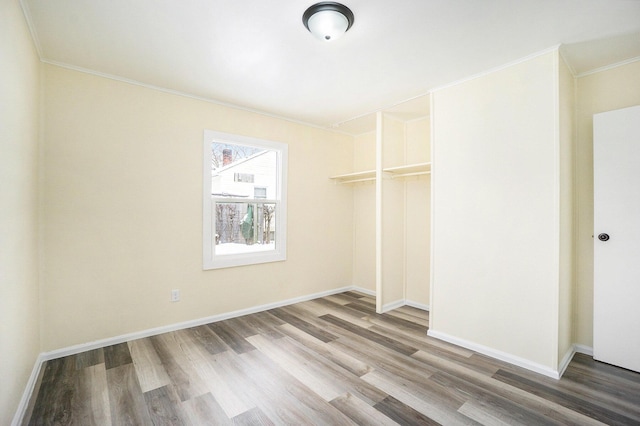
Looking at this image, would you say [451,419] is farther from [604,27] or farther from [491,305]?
[604,27]

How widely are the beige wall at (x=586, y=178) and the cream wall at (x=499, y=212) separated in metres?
0.69

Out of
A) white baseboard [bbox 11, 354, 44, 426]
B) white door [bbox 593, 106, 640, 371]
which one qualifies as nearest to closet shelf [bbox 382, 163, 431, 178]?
white door [bbox 593, 106, 640, 371]

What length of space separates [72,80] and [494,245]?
4.02 metres

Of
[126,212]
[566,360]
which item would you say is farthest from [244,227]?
[566,360]

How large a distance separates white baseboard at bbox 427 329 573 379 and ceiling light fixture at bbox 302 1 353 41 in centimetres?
284

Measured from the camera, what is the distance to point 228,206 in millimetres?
3605

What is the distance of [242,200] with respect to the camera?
368 centimetres

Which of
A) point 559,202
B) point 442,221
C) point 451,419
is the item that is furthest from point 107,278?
point 559,202

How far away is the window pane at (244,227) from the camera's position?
3.56 m

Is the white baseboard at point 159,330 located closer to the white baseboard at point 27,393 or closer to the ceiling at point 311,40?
the white baseboard at point 27,393

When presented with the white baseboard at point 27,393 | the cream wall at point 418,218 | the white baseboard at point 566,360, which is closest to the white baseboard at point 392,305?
the cream wall at point 418,218

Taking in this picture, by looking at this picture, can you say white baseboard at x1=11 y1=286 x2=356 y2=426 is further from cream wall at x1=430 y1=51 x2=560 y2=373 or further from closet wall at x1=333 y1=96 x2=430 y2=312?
cream wall at x1=430 y1=51 x2=560 y2=373

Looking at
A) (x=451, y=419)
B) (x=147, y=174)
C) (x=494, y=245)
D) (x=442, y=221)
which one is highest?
(x=147, y=174)

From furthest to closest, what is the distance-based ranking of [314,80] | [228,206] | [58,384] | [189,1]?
[228,206]
[314,80]
[58,384]
[189,1]
